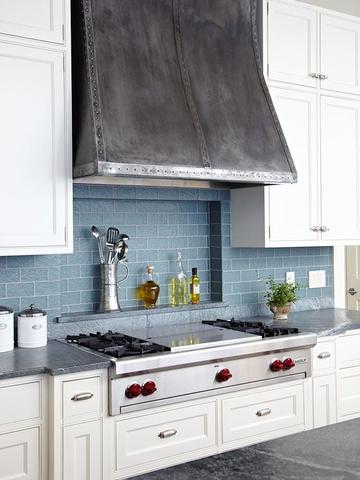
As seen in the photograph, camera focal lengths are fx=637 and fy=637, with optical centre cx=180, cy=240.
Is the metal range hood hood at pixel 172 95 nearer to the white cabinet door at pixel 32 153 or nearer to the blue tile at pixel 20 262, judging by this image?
the white cabinet door at pixel 32 153

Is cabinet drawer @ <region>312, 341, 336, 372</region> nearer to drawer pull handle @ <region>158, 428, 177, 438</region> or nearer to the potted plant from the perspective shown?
the potted plant

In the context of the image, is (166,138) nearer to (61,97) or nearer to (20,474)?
(61,97)

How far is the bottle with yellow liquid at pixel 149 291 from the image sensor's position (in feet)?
11.8

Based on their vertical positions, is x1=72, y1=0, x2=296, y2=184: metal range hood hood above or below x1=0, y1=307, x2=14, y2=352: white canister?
above

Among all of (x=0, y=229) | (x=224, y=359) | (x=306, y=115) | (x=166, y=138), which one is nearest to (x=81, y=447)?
(x=224, y=359)

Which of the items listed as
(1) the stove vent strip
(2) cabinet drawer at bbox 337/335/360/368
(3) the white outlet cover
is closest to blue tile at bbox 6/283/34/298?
(1) the stove vent strip

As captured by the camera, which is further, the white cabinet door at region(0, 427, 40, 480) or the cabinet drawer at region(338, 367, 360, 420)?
the cabinet drawer at region(338, 367, 360, 420)

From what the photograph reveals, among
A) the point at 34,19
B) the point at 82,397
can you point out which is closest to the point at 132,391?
the point at 82,397

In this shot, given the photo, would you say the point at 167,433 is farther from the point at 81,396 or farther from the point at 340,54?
the point at 340,54

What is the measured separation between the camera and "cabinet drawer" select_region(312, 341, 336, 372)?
3398 millimetres

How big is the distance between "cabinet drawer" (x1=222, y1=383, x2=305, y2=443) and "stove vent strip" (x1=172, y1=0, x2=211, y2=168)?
1.16 metres

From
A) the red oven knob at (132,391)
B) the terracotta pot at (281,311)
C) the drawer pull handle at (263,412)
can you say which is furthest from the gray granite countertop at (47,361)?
the terracotta pot at (281,311)

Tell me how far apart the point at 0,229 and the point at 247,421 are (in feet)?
4.84

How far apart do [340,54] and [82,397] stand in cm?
265
